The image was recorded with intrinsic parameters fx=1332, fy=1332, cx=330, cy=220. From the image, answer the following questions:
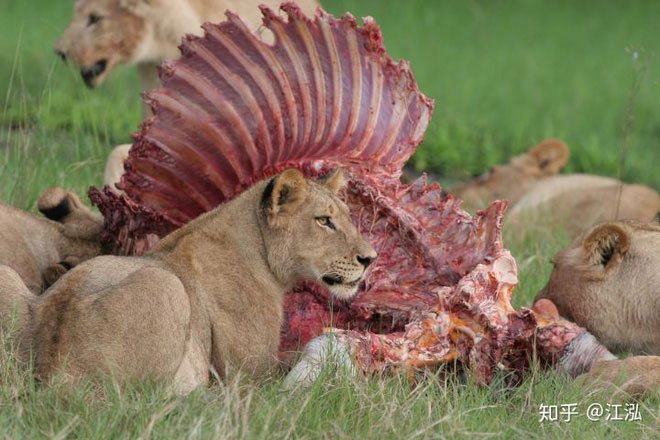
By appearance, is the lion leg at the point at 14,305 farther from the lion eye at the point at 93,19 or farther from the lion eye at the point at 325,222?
the lion eye at the point at 93,19

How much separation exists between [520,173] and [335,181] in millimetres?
5050

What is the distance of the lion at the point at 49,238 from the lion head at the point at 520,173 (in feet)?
14.3

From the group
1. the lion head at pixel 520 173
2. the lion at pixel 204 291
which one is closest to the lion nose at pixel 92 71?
the lion head at pixel 520 173

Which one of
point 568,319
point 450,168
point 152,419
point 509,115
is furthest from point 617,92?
point 152,419

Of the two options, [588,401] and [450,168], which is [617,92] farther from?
[588,401]

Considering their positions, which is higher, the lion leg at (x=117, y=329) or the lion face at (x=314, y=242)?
the lion face at (x=314, y=242)

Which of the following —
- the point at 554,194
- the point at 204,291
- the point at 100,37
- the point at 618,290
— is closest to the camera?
the point at 204,291

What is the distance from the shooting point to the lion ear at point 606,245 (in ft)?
16.7

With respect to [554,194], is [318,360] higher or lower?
lower

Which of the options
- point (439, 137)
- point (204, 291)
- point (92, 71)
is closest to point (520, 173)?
point (439, 137)

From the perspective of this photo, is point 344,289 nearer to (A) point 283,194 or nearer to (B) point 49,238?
(A) point 283,194

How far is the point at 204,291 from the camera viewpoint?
4387 mm

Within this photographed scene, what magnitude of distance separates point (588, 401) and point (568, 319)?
3.21 ft

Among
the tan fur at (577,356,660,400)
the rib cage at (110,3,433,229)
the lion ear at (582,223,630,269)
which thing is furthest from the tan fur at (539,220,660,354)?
the rib cage at (110,3,433,229)
